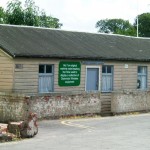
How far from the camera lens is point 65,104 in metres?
20.8

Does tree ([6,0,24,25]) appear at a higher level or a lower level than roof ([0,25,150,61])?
higher

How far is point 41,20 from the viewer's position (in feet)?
133

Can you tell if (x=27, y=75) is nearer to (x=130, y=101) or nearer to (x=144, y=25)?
(x=130, y=101)

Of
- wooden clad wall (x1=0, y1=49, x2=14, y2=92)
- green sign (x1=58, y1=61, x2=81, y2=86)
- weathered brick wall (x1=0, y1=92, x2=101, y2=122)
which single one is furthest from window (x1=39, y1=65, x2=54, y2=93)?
weathered brick wall (x1=0, y1=92, x2=101, y2=122)

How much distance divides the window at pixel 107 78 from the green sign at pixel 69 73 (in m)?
2.06

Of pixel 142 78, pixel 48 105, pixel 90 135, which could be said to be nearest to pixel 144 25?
pixel 142 78

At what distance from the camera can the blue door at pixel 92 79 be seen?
24.5 meters

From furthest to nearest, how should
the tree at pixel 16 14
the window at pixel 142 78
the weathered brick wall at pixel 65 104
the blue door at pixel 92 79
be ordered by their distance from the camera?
1. the tree at pixel 16 14
2. the window at pixel 142 78
3. the blue door at pixel 92 79
4. the weathered brick wall at pixel 65 104

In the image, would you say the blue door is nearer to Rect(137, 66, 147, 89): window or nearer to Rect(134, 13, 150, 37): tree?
Rect(137, 66, 147, 89): window

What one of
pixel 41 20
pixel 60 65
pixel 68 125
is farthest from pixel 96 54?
pixel 41 20

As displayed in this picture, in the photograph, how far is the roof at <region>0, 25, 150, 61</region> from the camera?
21891 mm

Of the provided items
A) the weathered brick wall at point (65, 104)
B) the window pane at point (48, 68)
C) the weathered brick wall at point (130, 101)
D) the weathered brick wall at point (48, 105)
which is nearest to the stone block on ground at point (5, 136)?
the weathered brick wall at point (48, 105)

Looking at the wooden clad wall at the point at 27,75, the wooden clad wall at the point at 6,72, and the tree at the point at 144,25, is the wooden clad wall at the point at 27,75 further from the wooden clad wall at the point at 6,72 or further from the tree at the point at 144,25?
the tree at the point at 144,25

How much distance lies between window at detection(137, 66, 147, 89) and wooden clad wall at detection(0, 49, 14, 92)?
9.51 m
